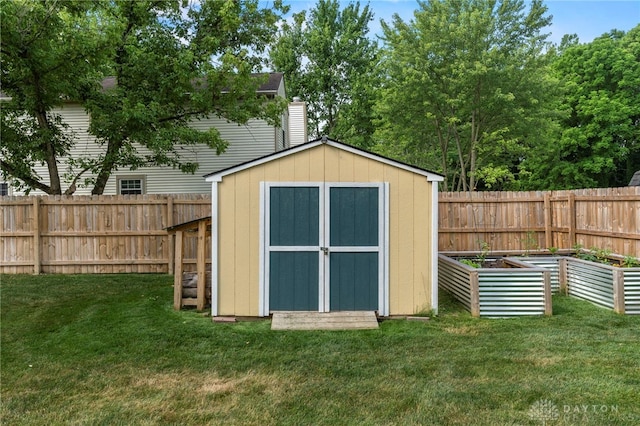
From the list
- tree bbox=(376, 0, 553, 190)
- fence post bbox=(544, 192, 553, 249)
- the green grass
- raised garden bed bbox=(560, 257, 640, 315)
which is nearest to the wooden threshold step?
the green grass

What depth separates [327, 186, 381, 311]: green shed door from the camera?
5.41m

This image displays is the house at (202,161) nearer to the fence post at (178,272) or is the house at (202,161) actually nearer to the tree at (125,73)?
the tree at (125,73)

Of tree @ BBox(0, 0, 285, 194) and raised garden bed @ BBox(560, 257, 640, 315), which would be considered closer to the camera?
raised garden bed @ BBox(560, 257, 640, 315)

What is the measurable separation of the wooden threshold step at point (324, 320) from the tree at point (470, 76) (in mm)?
11292

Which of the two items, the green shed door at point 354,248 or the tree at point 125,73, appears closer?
the green shed door at point 354,248

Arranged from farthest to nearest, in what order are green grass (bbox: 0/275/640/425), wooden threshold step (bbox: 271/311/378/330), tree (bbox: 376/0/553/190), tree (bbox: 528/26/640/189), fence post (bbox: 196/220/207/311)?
1. tree (bbox: 528/26/640/189)
2. tree (bbox: 376/0/553/190)
3. fence post (bbox: 196/220/207/311)
4. wooden threshold step (bbox: 271/311/378/330)
5. green grass (bbox: 0/275/640/425)

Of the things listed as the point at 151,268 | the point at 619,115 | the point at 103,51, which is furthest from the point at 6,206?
the point at 619,115

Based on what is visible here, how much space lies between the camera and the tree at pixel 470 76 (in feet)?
47.6

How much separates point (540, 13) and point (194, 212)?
1715 cm

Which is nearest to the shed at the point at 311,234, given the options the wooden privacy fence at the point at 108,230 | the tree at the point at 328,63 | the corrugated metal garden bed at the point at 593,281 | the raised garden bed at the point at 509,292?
the raised garden bed at the point at 509,292

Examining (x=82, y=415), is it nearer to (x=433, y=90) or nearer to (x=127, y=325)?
(x=127, y=325)

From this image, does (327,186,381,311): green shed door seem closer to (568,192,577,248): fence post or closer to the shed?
the shed

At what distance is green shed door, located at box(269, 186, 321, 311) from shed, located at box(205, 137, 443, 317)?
0.01 meters

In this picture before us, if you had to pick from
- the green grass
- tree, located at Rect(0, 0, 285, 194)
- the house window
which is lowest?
the green grass
